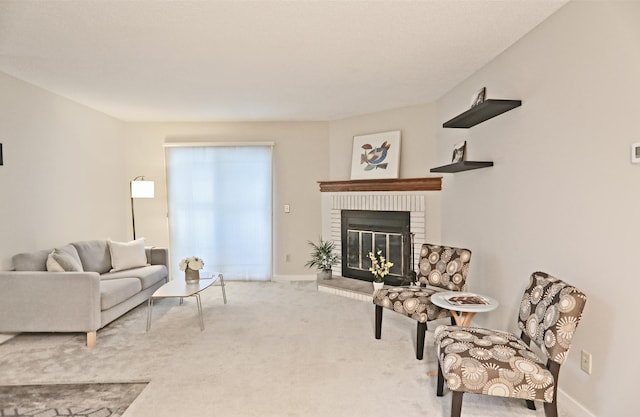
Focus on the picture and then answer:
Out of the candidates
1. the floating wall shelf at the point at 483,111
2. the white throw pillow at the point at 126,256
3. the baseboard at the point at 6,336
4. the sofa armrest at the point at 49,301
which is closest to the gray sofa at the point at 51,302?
the sofa armrest at the point at 49,301

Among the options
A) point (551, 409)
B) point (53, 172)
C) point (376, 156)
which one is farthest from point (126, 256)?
point (551, 409)

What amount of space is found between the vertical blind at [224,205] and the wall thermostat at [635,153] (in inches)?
173

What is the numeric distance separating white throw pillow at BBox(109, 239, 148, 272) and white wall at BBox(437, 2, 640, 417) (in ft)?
12.9

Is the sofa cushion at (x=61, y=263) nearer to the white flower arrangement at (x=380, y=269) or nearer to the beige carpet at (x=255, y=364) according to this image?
the beige carpet at (x=255, y=364)

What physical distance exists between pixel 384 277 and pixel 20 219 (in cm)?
405

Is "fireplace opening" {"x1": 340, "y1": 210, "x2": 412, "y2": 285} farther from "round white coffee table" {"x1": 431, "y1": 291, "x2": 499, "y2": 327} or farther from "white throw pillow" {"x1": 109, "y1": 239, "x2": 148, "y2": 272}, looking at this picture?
"white throw pillow" {"x1": 109, "y1": 239, "x2": 148, "y2": 272}

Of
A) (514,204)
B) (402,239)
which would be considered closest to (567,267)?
(514,204)

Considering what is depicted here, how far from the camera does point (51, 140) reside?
13.4ft

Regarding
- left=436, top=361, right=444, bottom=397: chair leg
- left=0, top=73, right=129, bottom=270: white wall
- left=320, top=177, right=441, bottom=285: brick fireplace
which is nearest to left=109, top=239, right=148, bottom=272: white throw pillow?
left=0, top=73, right=129, bottom=270: white wall

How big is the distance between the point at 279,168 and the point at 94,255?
2660 mm

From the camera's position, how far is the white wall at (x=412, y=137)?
14.9ft

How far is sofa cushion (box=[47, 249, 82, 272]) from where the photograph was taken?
11.4ft

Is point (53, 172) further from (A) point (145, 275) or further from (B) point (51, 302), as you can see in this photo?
(B) point (51, 302)

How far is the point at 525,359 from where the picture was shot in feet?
6.38
